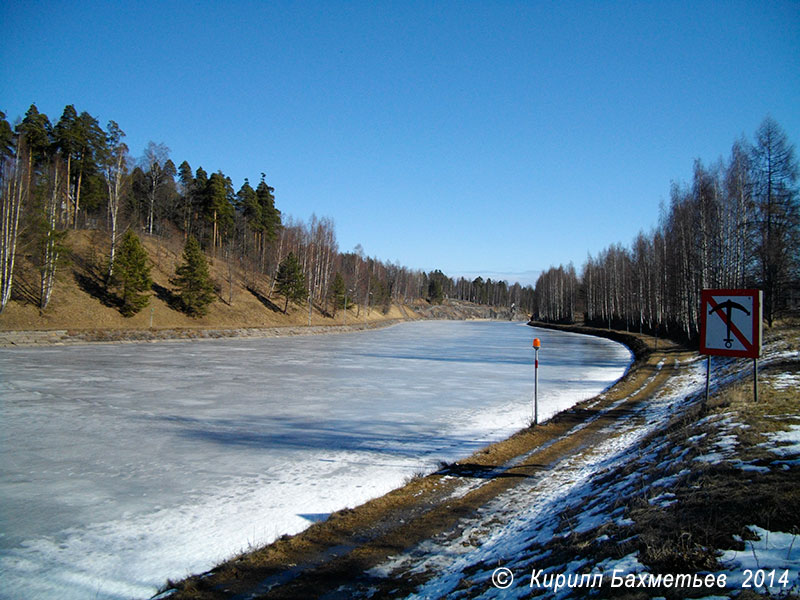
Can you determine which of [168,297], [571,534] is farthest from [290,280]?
[571,534]

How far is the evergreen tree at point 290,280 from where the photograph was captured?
5441 centimetres

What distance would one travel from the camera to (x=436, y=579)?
4492 mm

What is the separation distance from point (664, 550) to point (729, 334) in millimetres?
6644

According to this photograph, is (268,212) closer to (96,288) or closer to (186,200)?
(186,200)

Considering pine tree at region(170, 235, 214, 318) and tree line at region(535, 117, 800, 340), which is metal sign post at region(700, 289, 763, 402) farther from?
pine tree at region(170, 235, 214, 318)

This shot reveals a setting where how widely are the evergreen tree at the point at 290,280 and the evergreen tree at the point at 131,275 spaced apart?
16284 millimetres

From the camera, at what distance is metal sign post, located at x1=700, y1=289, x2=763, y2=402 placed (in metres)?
8.42

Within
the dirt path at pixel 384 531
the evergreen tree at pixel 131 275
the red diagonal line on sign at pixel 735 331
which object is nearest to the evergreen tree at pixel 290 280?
the evergreen tree at pixel 131 275

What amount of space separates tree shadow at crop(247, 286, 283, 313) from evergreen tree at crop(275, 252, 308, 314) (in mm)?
1417

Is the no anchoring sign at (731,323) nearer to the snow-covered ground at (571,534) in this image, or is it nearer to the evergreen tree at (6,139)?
the snow-covered ground at (571,534)

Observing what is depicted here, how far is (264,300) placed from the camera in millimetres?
57469

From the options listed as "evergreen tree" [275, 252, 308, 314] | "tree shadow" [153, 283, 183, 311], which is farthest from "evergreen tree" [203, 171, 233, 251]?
"tree shadow" [153, 283, 183, 311]

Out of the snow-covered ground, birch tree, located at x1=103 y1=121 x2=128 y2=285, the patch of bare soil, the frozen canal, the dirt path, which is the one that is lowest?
the frozen canal

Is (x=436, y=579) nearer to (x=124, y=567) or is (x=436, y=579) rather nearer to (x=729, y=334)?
(x=124, y=567)
